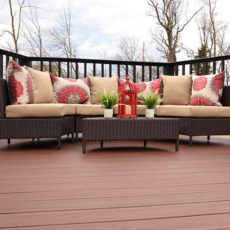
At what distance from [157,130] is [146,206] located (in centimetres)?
163

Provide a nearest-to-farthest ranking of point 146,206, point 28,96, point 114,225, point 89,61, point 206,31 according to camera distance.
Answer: point 114,225, point 146,206, point 28,96, point 89,61, point 206,31

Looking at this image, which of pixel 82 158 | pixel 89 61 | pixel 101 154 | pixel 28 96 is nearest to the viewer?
pixel 82 158

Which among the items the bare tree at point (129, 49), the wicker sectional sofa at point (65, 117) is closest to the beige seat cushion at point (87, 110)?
the wicker sectional sofa at point (65, 117)

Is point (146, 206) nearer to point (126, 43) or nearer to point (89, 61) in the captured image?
A: point (89, 61)

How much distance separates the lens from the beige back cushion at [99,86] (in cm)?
402

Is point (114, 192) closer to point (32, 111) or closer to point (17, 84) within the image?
point (32, 111)

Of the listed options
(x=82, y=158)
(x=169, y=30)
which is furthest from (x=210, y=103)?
(x=169, y=30)

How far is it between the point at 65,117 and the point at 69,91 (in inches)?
32.1

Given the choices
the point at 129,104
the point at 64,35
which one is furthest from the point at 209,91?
the point at 64,35

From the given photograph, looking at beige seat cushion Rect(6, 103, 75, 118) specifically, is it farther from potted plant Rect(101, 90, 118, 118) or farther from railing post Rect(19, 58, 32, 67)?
railing post Rect(19, 58, 32, 67)

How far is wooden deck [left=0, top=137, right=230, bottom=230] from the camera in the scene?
1.04 m

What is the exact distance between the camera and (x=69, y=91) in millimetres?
3861

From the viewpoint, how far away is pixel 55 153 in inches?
107

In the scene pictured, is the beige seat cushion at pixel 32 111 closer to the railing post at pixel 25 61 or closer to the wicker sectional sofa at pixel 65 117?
the wicker sectional sofa at pixel 65 117
